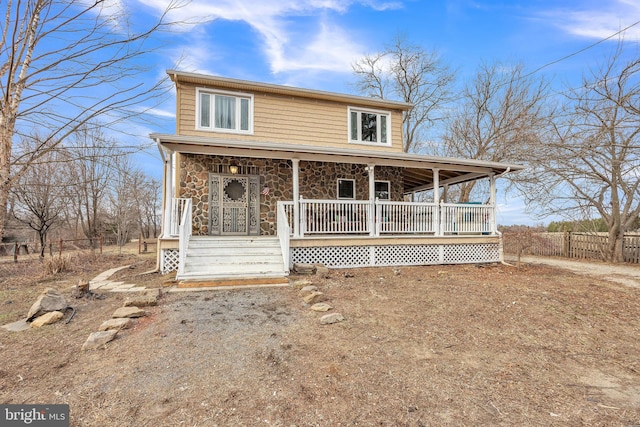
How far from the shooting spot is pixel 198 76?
9305mm

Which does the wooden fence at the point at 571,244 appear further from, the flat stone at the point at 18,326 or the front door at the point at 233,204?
the flat stone at the point at 18,326

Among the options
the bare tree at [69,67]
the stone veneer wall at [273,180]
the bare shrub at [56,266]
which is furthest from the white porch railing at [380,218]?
the bare shrub at [56,266]

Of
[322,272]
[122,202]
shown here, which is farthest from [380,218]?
[122,202]

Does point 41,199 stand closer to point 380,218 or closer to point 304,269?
point 304,269

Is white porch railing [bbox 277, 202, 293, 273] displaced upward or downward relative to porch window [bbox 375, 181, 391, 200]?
downward

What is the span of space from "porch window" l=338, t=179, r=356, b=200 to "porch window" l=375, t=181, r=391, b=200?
39.1 inches

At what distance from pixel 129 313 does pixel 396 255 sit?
6.71 metres

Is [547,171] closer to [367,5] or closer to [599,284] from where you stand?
[599,284]

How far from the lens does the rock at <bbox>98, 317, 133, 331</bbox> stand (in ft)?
12.0

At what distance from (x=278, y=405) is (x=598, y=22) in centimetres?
1308

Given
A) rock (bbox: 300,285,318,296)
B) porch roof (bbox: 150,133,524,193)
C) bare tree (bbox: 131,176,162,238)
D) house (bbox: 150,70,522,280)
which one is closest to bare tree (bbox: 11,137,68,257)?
house (bbox: 150,70,522,280)

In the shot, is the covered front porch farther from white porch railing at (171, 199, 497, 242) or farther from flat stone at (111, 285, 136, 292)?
flat stone at (111, 285, 136, 292)

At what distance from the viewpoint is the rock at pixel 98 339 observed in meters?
3.26

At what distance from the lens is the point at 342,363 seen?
9.46 feet
